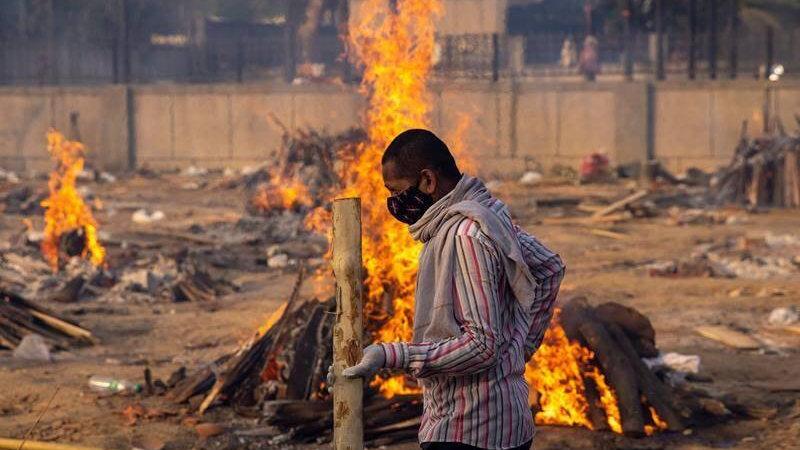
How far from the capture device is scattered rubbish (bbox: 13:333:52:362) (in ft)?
34.3

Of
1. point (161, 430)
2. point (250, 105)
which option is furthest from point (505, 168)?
point (161, 430)

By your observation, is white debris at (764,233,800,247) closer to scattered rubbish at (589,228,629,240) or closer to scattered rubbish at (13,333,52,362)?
scattered rubbish at (589,228,629,240)

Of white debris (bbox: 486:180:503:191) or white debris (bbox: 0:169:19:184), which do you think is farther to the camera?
white debris (bbox: 0:169:19:184)

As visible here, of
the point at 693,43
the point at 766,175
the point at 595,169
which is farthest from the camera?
the point at 693,43

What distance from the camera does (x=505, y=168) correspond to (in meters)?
28.3

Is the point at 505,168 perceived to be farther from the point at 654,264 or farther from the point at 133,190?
the point at 654,264

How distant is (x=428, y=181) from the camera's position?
12.1ft

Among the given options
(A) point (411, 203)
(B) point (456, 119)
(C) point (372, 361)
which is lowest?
(C) point (372, 361)

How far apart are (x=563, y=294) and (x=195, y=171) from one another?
70.0ft

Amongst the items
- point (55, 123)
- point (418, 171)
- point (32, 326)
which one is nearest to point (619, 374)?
point (418, 171)

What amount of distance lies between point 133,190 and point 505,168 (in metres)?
8.63

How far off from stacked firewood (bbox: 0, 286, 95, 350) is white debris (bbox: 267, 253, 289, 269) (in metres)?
5.33

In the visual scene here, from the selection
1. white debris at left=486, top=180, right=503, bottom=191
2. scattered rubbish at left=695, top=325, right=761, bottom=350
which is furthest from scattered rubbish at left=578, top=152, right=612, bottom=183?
scattered rubbish at left=695, top=325, right=761, bottom=350

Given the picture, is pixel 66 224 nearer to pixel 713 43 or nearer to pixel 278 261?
pixel 278 261
